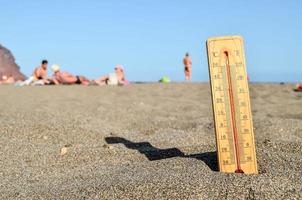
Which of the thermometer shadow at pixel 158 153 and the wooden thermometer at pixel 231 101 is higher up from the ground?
the wooden thermometer at pixel 231 101

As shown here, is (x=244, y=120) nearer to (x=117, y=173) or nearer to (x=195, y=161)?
(x=195, y=161)

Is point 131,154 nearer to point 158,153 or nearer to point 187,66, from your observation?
point 158,153

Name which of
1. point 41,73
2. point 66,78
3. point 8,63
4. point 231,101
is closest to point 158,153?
point 231,101

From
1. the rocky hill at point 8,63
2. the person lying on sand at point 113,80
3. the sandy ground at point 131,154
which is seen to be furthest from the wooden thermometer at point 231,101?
the rocky hill at point 8,63

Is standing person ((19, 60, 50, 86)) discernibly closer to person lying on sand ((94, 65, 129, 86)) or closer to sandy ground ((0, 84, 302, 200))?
person lying on sand ((94, 65, 129, 86))

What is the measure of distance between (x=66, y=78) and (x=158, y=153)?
11755 millimetres

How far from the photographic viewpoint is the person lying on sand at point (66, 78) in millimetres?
15852

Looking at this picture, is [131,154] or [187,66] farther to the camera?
[187,66]

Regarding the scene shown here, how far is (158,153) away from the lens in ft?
14.9

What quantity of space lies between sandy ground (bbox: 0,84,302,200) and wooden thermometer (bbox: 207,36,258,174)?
169 mm

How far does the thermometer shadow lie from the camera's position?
3614 millimetres

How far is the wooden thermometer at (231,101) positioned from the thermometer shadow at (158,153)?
7.1 inches

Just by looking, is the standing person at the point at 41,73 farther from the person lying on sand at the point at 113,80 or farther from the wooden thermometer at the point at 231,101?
the wooden thermometer at the point at 231,101

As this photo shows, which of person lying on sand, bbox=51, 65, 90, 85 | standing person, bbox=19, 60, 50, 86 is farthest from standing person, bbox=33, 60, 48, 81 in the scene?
person lying on sand, bbox=51, 65, 90, 85
